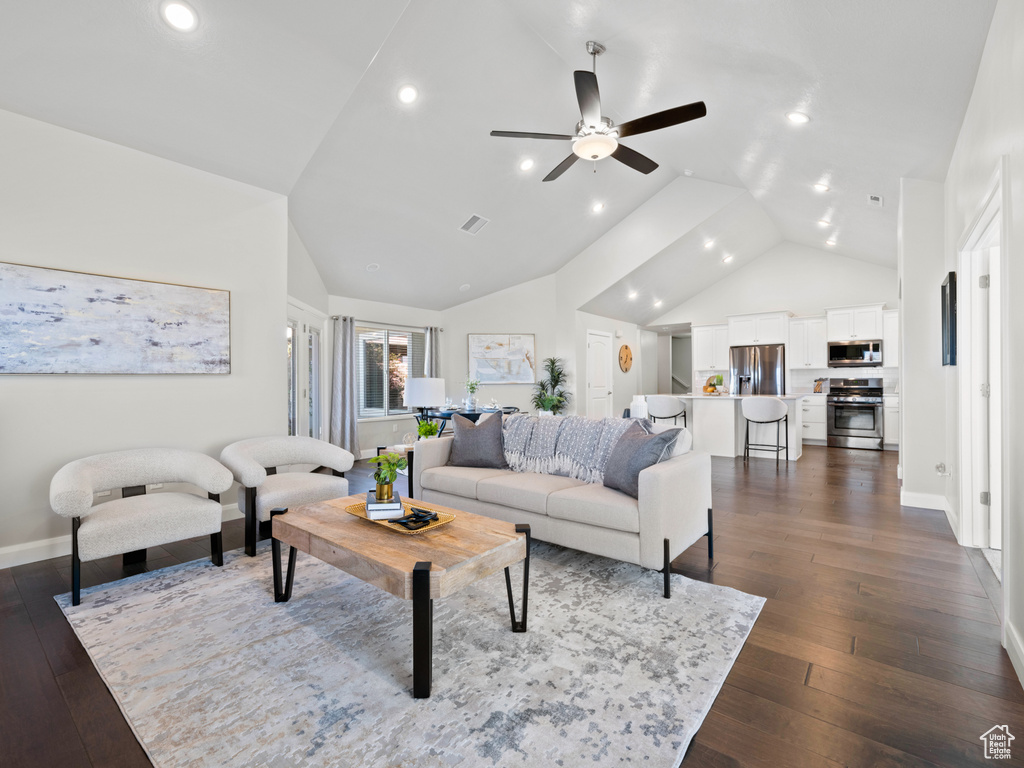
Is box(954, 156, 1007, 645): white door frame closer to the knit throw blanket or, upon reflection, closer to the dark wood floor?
the dark wood floor

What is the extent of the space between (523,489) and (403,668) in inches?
55.8

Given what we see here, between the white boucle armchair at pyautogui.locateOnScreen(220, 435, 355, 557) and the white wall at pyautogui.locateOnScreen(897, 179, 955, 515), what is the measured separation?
4695 millimetres

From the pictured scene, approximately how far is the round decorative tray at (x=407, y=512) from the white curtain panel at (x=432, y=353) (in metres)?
5.31

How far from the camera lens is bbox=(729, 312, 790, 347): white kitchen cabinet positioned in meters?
8.52

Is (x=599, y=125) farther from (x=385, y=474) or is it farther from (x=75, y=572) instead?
(x=75, y=572)

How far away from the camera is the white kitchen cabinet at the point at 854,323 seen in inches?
310

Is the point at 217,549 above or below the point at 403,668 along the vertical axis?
above

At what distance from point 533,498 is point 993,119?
2.99 meters

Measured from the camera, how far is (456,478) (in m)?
3.66

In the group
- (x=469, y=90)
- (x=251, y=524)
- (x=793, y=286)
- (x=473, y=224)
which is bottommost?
(x=251, y=524)

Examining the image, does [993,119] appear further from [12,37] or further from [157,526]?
[12,37]

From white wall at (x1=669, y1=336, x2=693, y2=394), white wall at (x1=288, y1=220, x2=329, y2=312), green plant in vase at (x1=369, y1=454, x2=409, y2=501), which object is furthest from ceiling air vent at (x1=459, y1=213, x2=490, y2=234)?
white wall at (x1=669, y1=336, x2=693, y2=394)

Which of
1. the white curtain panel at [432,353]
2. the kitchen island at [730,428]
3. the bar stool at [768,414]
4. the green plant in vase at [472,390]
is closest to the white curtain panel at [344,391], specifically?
the white curtain panel at [432,353]

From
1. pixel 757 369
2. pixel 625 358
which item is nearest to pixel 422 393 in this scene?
pixel 625 358
